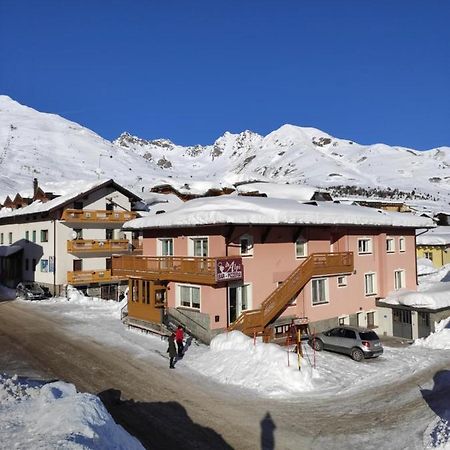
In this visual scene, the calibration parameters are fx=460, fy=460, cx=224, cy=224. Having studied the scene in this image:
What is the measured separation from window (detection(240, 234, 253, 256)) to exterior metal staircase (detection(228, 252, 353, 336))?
2.77m

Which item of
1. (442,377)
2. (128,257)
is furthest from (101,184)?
(442,377)

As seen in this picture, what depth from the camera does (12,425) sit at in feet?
32.2

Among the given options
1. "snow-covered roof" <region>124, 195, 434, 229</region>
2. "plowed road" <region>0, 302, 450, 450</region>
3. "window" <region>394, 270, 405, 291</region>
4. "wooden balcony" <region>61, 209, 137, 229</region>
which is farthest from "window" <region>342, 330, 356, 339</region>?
"wooden balcony" <region>61, 209, 137, 229</region>

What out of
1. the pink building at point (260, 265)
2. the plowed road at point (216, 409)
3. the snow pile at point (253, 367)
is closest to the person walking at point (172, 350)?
the plowed road at point (216, 409)

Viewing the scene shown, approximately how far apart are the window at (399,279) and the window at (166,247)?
1856 centimetres

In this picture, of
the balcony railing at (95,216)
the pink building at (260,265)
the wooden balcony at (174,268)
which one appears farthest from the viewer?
the balcony railing at (95,216)

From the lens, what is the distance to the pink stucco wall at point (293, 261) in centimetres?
2538

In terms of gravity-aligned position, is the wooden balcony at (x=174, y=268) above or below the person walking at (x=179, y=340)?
above

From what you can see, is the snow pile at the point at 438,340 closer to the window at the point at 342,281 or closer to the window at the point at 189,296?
the window at the point at 342,281

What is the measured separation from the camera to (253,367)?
1986 cm

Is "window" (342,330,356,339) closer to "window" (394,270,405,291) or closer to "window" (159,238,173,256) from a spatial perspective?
"window" (159,238,173,256)

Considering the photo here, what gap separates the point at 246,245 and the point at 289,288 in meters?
3.65

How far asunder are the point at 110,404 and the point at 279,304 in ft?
41.8

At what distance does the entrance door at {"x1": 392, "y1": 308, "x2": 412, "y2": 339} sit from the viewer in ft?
103
